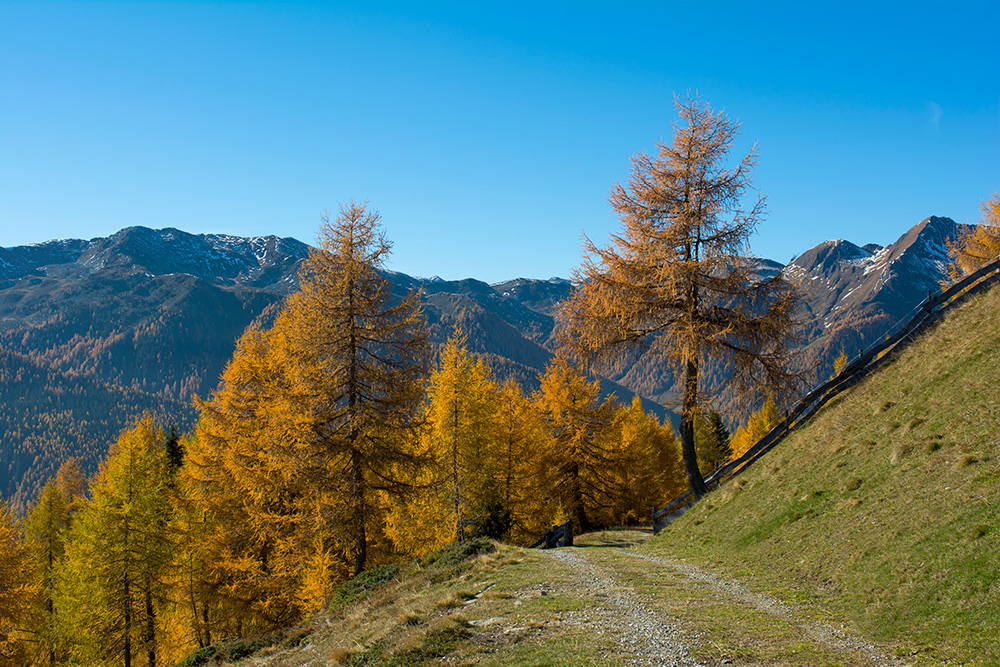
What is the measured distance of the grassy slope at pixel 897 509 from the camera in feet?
25.4

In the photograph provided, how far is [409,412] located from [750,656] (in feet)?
47.7

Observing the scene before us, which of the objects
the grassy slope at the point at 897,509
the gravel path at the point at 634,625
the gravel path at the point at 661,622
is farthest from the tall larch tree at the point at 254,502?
the grassy slope at the point at 897,509

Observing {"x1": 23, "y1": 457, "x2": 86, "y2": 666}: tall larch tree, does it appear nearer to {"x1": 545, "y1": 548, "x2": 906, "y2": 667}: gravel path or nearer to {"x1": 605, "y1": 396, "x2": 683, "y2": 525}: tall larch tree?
{"x1": 605, "y1": 396, "x2": 683, "y2": 525}: tall larch tree

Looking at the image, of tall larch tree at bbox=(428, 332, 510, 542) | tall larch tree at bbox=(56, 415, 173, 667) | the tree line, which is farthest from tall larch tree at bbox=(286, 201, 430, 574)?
tall larch tree at bbox=(56, 415, 173, 667)

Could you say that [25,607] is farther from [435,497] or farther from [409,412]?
[409,412]

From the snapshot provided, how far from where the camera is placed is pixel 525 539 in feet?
102

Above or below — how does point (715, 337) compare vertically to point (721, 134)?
below

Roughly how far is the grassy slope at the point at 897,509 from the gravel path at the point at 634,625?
2775mm

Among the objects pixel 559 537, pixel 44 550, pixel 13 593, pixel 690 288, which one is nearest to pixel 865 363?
pixel 690 288

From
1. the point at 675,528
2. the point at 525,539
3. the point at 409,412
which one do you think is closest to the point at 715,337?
the point at 675,528

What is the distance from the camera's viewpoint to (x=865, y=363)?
18.3 meters

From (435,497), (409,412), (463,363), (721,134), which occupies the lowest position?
(435,497)

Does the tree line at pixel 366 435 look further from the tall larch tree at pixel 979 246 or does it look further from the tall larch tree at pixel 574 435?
the tall larch tree at pixel 979 246

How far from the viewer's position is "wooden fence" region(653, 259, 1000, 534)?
17.5 metres
